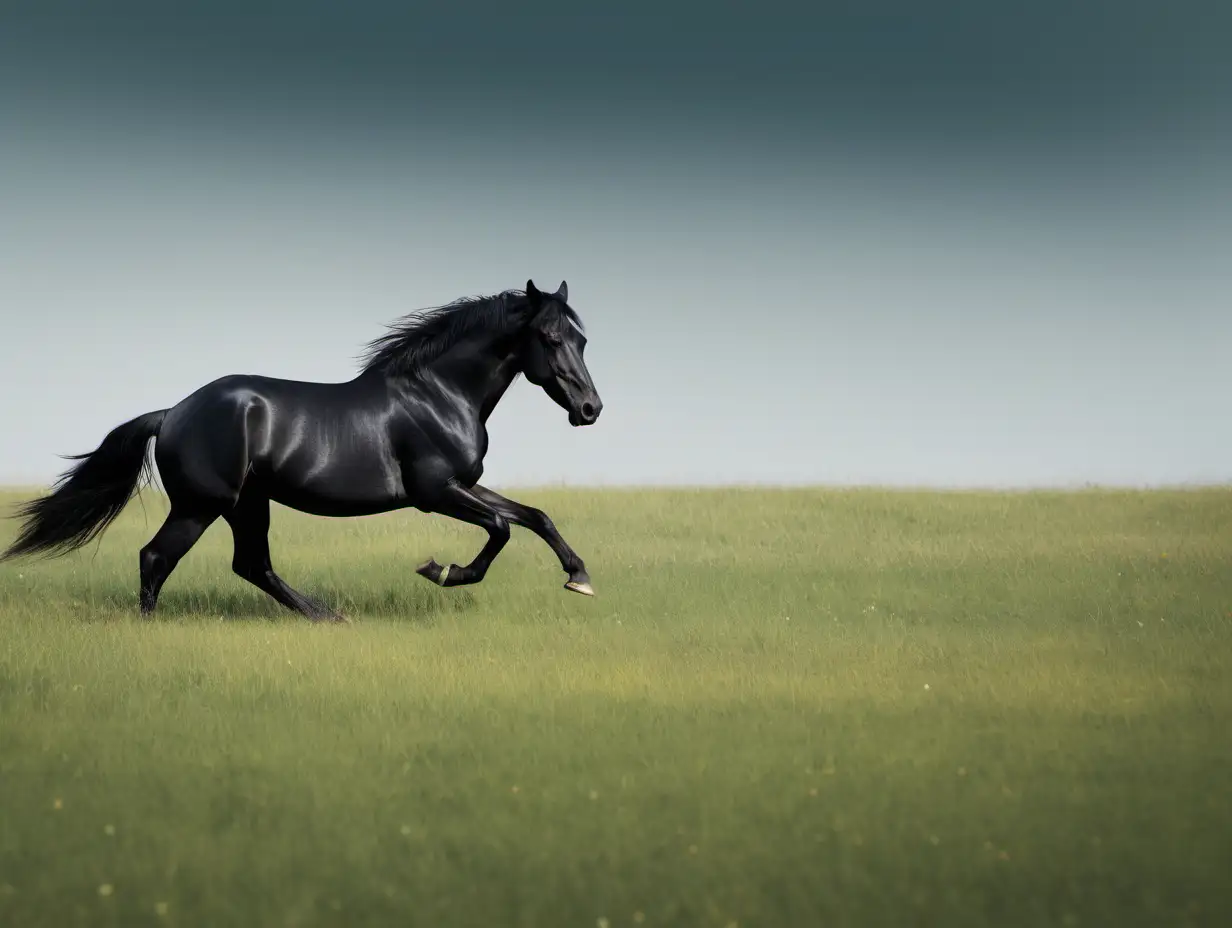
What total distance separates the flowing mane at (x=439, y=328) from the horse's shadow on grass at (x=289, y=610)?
226cm

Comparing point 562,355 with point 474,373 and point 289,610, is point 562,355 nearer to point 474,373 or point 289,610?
point 474,373

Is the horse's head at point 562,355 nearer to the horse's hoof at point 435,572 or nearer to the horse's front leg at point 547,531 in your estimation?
the horse's front leg at point 547,531

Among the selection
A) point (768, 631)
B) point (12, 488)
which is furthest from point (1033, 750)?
point (12, 488)

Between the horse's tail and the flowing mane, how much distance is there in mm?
2075

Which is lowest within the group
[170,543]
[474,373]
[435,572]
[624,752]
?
[624,752]

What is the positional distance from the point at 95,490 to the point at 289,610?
80.5 inches

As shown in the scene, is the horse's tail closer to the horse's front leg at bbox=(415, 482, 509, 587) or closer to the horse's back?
the horse's back

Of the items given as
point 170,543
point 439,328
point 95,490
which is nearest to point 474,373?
point 439,328

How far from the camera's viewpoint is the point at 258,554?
489 inches

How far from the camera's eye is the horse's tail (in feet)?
40.4

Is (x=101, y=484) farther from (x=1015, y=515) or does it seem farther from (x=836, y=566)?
(x=1015, y=515)

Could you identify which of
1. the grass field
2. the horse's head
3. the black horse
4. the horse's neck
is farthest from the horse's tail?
the horse's head

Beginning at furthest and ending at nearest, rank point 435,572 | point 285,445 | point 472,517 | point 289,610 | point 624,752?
point 289,610, point 435,572, point 472,517, point 285,445, point 624,752

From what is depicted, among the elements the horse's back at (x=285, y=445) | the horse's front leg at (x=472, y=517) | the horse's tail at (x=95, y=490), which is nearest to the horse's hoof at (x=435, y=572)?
the horse's front leg at (x=472, y=517)
